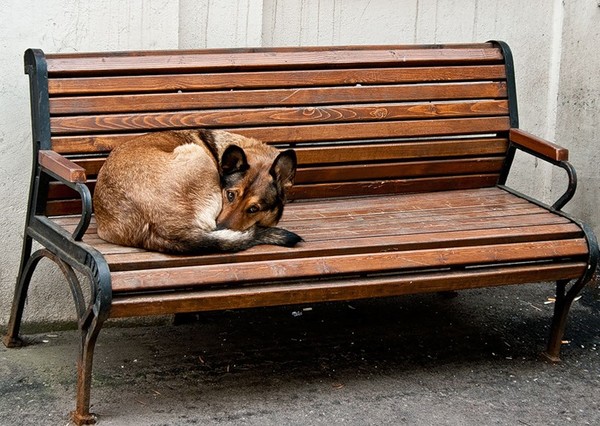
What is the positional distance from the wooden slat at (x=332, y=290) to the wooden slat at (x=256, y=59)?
1432mm

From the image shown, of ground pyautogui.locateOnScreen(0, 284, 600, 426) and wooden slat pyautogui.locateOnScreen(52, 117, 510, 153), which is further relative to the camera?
wooden slat pyautogui.locateOnScreen(52, 117, 510, 153)

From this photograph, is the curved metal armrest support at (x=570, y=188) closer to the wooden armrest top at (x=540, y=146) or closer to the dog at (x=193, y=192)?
the wooden armrest top at (x=540, y=146)

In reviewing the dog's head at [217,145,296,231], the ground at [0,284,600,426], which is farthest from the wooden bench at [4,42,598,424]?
the ground at [0,284,600,426]

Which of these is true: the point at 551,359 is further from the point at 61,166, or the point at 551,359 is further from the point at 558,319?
the point at 61,166

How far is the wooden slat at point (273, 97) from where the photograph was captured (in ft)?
18.2

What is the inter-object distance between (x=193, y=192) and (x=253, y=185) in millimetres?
339

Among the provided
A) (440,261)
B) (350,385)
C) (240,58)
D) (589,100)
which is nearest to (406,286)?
(440,261)

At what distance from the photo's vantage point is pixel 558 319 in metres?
5.77

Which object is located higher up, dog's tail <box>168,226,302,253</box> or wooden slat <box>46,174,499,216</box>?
wooden slat <box>46,174,499,216</box>

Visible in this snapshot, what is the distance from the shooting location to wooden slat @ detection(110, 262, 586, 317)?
470 centimetres

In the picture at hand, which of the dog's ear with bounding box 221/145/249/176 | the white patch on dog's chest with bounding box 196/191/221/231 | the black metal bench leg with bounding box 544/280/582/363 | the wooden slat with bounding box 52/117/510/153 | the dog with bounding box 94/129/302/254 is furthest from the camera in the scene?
the black metal bench leg with bounding box 544/280/582/363

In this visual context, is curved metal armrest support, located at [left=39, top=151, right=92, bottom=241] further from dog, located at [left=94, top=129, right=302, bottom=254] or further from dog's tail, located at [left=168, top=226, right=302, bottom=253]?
dog's tail, located at [left=168, top=226, right=302, bottom=253]

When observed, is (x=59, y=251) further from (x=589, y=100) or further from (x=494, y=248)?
(x=589, y=100)

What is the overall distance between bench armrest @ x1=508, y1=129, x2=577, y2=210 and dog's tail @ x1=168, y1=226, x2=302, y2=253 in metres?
1.59
